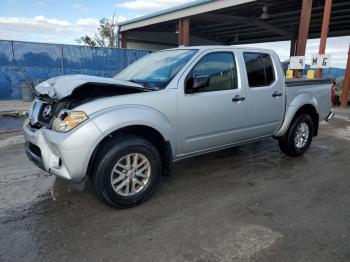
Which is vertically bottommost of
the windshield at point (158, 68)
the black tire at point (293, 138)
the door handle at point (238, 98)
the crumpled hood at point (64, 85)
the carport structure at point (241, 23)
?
the black tire at point (293, 138)

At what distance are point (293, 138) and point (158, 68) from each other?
9.14ft

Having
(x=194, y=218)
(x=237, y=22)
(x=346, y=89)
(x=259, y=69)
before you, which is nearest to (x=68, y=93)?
(x=194, y=218)

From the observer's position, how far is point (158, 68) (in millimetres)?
4512

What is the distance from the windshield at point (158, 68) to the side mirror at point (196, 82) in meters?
0.23

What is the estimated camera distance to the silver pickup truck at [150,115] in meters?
3.37

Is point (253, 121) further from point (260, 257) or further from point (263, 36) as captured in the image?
point (263, 36)

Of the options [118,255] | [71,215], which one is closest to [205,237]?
[118,255]

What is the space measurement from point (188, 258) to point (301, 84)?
4.10m

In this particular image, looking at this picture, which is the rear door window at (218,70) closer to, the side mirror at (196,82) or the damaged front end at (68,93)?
the side mirror at (196,82)

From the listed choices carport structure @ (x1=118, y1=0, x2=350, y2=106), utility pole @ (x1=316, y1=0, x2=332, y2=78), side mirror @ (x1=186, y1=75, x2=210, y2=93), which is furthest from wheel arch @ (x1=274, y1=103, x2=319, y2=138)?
carport structure @ (x1=118, y1=0, x2=350, y2=106)

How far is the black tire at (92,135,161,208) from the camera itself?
343cm

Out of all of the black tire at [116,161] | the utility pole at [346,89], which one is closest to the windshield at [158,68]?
the black tire at [116,161]

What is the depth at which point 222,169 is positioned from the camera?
17.0ft

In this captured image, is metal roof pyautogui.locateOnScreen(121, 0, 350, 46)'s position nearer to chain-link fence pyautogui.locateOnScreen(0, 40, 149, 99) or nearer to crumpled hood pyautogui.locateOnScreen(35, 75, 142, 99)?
chain-link fence pyautogui.locateOnScreen(0, 40, 149, 99)
